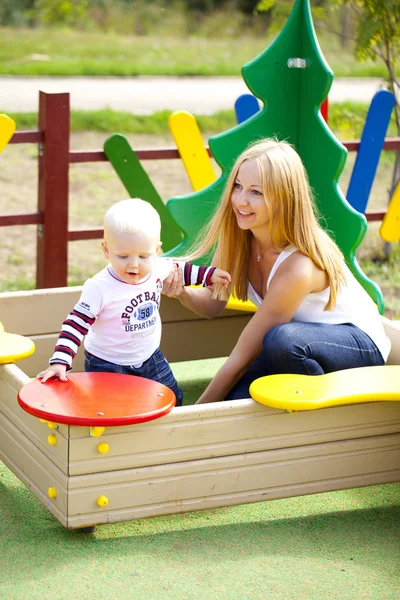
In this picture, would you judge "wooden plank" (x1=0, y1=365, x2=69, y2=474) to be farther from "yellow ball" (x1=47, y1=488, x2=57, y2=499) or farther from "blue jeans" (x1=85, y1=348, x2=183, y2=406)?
"blue jeans" (x1=85, y1=348, x2=183, y2=406)

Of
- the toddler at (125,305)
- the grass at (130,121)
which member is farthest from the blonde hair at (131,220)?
the grass at (130,121)

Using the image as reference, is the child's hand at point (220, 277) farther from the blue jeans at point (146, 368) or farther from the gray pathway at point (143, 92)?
the gray pathway at point (143, 92)

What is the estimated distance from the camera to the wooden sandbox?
7.87 feet

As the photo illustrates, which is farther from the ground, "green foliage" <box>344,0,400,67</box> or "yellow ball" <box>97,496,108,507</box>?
"green foliage" <box>344,0,400,67</box>

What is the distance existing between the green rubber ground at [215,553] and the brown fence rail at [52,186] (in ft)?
5.72

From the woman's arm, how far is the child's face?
1.31 feet

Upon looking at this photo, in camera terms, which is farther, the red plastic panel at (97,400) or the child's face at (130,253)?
the child's face at (130,253)

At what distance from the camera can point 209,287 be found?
3.19 m

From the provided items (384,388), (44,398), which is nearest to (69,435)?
(44,398)

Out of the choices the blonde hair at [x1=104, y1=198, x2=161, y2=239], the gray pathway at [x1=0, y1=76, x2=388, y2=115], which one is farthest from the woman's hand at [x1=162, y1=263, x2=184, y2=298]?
the gray pathway at [x1=0, y1=76, x2=388, y2=115]

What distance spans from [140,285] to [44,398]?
515 millimetres

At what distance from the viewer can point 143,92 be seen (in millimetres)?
10633

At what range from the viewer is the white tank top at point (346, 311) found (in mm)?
2904

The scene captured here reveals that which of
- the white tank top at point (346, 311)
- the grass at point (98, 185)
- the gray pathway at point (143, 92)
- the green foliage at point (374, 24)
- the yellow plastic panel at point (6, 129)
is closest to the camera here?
the white tank top at point (346, 311)
